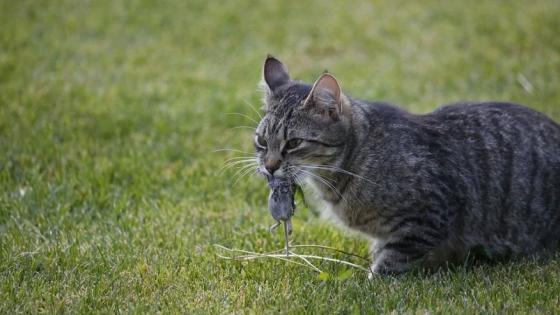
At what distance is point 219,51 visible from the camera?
9.77m

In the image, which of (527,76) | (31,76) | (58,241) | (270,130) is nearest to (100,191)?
(58,241)

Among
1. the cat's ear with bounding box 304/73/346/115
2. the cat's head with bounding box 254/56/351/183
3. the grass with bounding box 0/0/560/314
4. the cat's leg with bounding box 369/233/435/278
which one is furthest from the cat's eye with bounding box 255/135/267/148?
the cat's leg with bounding box 369/233/435/278

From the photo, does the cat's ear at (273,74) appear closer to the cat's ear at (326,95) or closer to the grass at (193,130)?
the cat's ear at (326,95)

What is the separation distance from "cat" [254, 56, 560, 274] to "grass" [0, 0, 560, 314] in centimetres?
24

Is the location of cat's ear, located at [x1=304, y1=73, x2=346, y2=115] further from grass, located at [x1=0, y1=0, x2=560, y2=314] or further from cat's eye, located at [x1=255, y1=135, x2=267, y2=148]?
grass, located at [x1=0, y1=0, x2=560, y2=314]

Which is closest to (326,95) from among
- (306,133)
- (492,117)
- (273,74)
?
(306,133)

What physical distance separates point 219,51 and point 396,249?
5.86 metres

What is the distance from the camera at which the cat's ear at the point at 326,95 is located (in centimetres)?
443

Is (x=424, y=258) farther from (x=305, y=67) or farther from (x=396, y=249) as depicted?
(x=305, y=67)

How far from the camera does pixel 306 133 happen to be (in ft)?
14.7

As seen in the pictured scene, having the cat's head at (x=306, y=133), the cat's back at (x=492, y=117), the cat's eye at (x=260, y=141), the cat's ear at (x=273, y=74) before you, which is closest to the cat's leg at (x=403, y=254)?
the cat's head at (x=306, y=133)

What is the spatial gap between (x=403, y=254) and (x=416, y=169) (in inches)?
21.8

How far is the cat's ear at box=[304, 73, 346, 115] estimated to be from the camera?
4.43 meters

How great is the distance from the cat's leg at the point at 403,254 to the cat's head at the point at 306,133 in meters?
0.66
